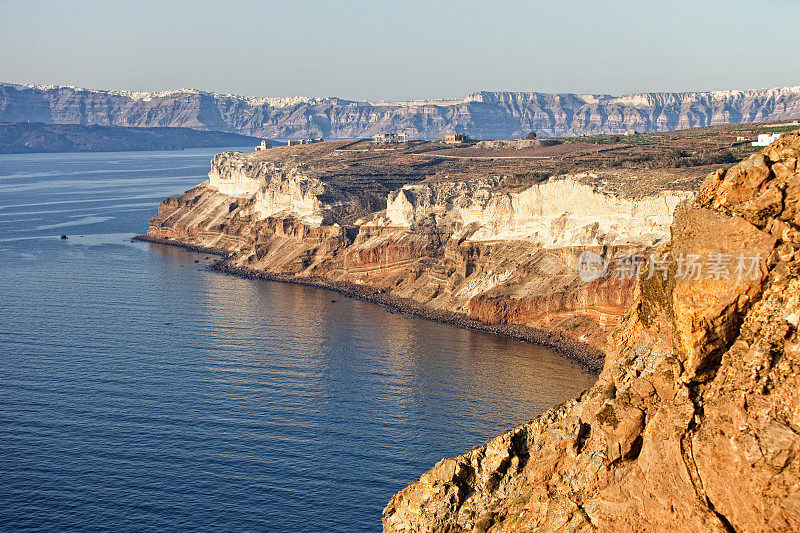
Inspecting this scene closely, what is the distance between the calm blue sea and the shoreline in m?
1.37

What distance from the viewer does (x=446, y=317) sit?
72.3 metres

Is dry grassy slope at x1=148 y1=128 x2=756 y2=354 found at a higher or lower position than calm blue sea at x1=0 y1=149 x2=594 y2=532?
higher

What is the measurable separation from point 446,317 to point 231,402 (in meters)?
29.0

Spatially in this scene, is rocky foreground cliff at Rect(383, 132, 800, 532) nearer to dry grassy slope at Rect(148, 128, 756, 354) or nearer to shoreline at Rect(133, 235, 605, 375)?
shoreline at Rect(133, 235, 605, 375)

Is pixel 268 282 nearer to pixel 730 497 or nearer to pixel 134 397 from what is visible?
pixel 134 397

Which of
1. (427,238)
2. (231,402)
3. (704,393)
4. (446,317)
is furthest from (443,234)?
(704,393)

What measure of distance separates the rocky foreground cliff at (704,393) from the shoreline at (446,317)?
38.8 metres

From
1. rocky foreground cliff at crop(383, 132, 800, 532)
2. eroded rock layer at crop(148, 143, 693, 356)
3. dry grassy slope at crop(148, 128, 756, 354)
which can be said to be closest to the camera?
rocky foreground cliff at crop(383, 132, 800, 532)

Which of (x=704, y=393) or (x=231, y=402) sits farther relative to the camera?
(x=231, y=402)

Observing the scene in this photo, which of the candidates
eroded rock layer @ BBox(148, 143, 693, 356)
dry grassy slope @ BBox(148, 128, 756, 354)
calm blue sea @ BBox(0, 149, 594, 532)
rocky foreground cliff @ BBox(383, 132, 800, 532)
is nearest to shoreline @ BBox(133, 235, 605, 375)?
eroded rock layer @ BBox(148, 143, 693, 356)

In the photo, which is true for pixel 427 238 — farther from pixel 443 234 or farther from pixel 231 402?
pixel 231 402

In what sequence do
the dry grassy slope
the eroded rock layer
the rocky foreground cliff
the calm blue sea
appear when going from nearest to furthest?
1. the rocky foreground cliff
2. the calm blue sea
3. the eroded rock layer
4. the dry grassy slope

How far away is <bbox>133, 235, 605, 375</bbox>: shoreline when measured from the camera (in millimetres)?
58781

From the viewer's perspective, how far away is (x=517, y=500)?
59.4 feet
